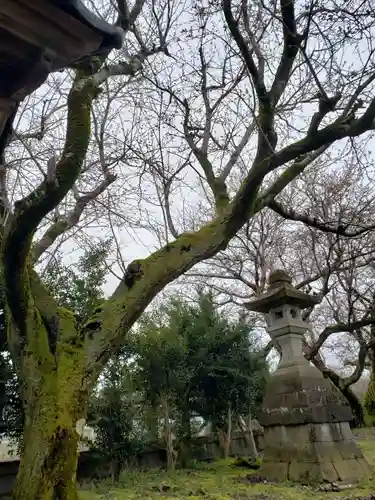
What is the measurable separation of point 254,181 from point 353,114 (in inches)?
57.3

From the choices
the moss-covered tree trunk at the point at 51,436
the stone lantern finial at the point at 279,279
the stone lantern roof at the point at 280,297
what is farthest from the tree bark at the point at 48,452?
the stone lantern finial at the point at 279,279

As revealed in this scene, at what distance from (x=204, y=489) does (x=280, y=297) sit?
3168 millimetres

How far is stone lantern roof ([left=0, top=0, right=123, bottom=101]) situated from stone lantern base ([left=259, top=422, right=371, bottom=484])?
6151 millimetres

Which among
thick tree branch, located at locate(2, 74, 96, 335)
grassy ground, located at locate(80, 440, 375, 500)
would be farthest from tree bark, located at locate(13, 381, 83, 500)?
grassy ground, located at locate(80, 440, 375, 500)

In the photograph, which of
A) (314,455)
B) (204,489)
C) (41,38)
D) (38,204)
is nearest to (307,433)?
(314,455)

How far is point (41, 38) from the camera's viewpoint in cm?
164

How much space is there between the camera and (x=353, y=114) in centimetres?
528

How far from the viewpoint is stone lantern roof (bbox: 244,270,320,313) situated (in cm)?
730

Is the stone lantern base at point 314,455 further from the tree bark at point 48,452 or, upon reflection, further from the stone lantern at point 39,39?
the stone lantern at point 39,39

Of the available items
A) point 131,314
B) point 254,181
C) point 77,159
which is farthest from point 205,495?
point 77,159

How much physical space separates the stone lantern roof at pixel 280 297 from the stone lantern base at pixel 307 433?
1099 millimetres

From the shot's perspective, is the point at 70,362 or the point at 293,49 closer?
the point at 70,362

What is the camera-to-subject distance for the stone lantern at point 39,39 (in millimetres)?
1555

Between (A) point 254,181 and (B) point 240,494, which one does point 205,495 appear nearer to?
(B) point 240,494
